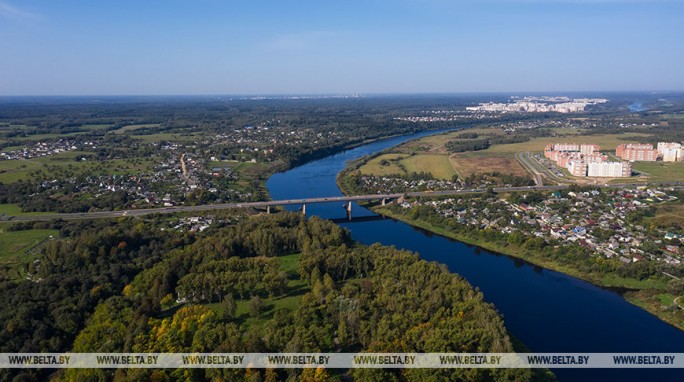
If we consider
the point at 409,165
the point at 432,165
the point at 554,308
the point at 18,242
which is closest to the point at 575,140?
the point at 432,165

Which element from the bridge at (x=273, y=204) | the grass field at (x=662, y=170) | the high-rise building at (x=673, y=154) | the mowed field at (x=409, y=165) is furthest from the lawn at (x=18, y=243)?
the high-rise building at (x=673, y=154)

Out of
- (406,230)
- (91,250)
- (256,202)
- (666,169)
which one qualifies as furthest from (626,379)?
(666,169)

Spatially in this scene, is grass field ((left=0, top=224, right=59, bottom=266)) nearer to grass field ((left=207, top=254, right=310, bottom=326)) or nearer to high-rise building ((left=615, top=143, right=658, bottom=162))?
grass field ((left=207, top=254, right=310, bottom=326))

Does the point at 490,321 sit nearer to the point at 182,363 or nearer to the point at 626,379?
the point at 626,379

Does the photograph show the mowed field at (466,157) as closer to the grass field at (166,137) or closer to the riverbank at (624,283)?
the riverbank at (624,283)

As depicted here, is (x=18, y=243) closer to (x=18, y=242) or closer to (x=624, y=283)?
(x=18, y=242)
